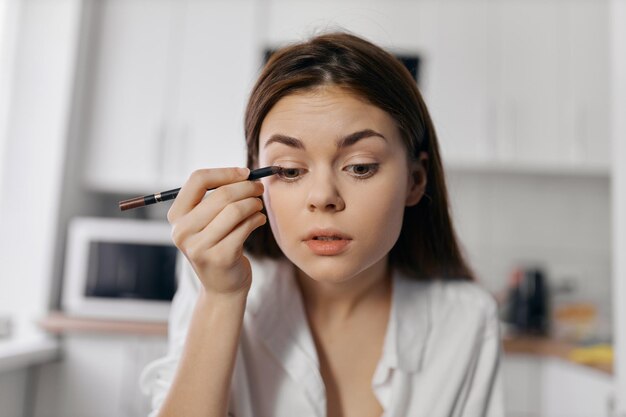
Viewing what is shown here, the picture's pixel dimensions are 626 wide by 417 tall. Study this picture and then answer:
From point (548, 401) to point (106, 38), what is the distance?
2.38 metres

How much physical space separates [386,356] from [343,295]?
124mm

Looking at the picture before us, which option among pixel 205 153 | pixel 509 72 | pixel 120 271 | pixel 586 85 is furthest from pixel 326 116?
pixel 586 85

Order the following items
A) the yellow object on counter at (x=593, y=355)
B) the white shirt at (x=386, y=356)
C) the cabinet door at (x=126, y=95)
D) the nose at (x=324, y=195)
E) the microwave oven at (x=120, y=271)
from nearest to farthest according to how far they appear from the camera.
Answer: the nose at (x=324, y=195) → the white shirt at (x=386, y=356) → the yellow object on counter at (x=593, y=355) → the microwave oven at (x=120, y=271) → the cabinet door at (x=126, y=95)

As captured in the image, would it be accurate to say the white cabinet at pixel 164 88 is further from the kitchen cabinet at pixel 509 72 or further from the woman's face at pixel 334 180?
the woman's face at pixel 334 180

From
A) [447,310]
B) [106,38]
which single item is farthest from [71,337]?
[447,310]

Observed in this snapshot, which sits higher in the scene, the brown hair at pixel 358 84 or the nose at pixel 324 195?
the brown hair at pixel 358 84

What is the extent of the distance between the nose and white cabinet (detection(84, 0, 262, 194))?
1821 mm

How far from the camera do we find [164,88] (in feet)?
8.43

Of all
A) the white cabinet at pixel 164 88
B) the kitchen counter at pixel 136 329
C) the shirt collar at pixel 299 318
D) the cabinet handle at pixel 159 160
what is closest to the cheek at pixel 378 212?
the shirt collar at pixel 299 318

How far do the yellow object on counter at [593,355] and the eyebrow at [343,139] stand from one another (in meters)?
1.39

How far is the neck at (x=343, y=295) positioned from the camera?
37.9 inches

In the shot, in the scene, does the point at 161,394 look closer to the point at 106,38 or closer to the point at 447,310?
the point at 447,310

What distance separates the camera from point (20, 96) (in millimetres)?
2383

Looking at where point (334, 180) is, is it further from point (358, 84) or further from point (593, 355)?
point (593, 355)
